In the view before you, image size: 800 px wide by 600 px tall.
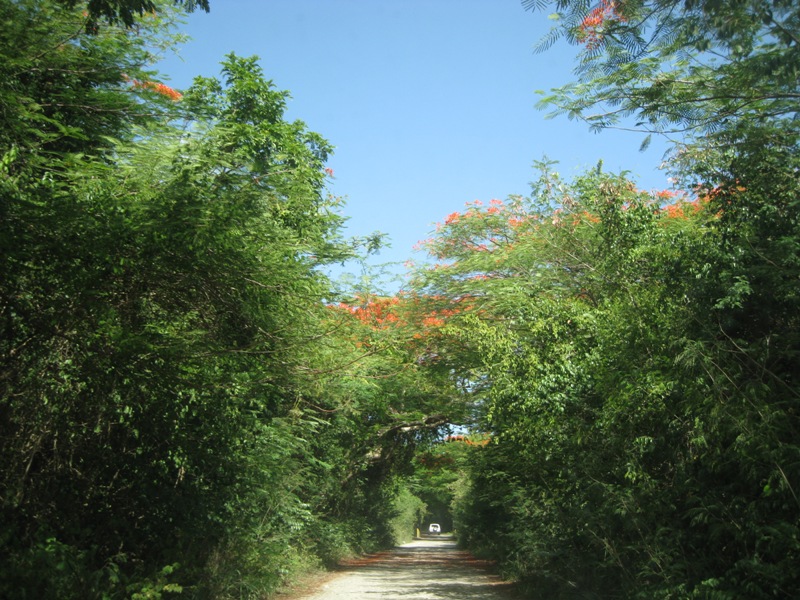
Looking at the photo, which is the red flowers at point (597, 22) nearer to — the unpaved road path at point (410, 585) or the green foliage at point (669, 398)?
the green foliage at point (669, 398)

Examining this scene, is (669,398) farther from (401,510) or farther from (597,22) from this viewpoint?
(401,510)

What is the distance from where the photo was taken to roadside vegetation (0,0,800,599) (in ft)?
17.8

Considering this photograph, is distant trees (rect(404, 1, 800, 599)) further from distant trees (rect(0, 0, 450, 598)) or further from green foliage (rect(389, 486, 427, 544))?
green foliage (rect(389, 486, 427, 544))

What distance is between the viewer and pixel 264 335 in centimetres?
689

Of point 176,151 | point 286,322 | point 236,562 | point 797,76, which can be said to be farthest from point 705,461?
point 236,562

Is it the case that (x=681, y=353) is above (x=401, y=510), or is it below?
above

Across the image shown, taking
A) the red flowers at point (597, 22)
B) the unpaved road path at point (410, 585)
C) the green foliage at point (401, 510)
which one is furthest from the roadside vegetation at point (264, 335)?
the green foliage at point (401, 510)

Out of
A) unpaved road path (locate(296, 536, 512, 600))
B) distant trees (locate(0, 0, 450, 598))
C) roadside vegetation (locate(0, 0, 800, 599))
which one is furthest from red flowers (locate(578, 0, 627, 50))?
unpaved road path (locate(296, 536, 512, 600))

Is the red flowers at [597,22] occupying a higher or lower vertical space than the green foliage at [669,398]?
higher

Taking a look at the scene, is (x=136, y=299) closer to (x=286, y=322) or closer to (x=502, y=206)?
(x=286, y=322)

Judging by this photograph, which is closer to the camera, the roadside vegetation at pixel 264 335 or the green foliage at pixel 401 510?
the roadside vegetation at pixel 264 335

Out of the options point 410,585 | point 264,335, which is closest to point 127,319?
point 264,335

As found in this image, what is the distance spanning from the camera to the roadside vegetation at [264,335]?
5.42 meters

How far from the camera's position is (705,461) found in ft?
21.3
